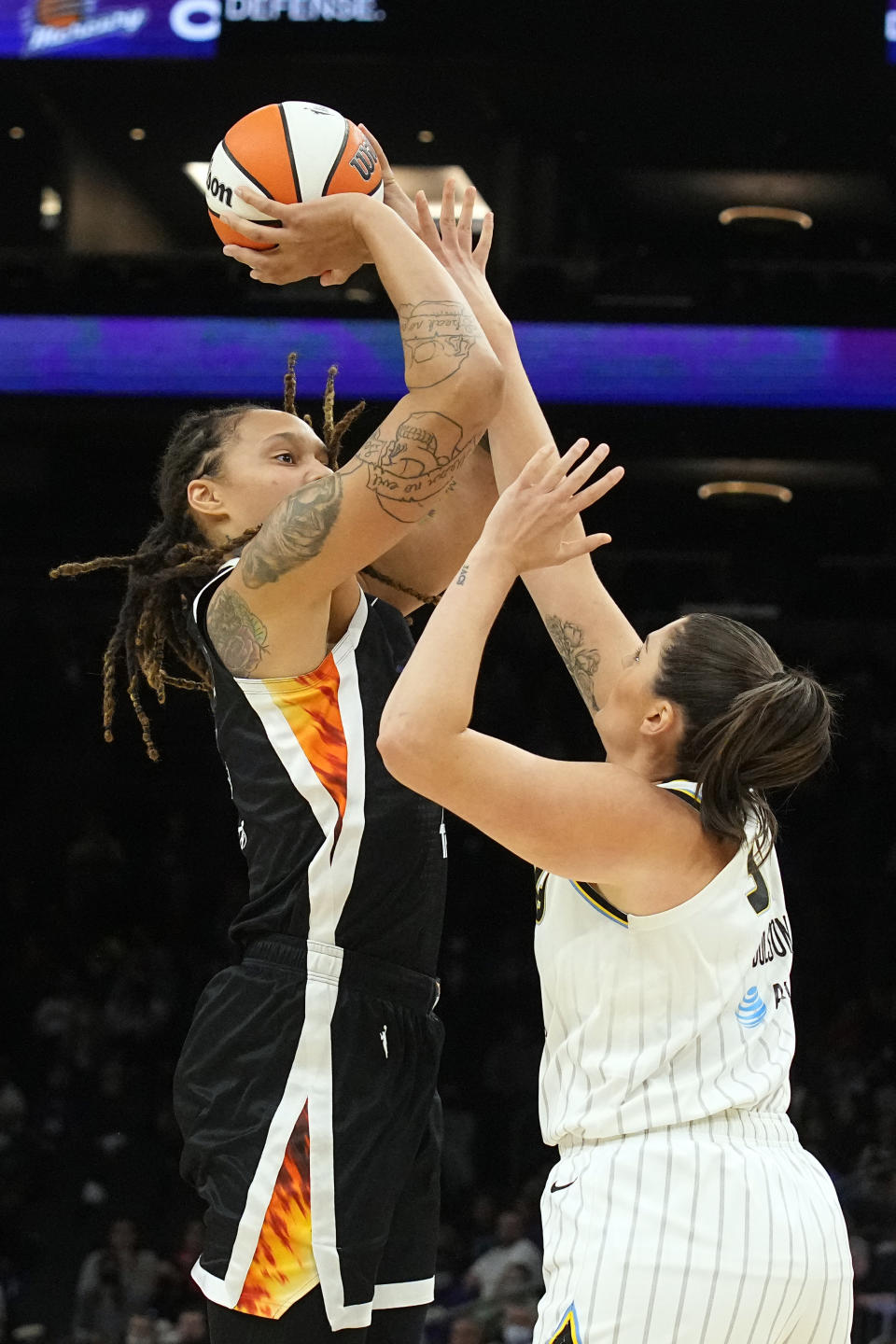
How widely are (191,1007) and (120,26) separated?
650cm

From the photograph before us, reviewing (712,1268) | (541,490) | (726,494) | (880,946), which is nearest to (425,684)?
(541,490)

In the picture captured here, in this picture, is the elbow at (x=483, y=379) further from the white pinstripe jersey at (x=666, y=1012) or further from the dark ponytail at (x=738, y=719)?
the white pinstripe jersey at (x=666, y=1012)

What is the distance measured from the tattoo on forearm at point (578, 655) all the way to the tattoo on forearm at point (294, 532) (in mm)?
542

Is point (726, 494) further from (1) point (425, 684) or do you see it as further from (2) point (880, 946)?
(1) point (425, 684)

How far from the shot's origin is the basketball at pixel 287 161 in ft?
9.03

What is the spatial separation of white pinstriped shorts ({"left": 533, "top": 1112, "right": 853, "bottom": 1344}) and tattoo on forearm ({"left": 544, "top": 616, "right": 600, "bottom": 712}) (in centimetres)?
85

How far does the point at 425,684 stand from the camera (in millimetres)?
2240

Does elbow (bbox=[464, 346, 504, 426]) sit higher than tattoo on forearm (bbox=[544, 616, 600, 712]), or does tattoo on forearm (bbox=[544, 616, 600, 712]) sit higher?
elbow (bbox=[464, 346, 504, 426])

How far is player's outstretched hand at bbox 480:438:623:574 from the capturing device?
2.33 m

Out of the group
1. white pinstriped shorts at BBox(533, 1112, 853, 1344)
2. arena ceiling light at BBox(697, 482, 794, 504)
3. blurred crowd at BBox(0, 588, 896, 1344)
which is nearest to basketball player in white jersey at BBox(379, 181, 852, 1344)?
white pinstriped shorts at BBox(533, 1112, 853, 1344)

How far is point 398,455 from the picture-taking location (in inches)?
98.4

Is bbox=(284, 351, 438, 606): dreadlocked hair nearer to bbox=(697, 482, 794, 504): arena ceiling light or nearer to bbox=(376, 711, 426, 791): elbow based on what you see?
bbox=(376, 711, 426, 791): elbow

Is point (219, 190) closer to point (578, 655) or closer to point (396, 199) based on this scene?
point (396, 199)

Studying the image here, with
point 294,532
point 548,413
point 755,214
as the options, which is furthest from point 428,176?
point 294,532
